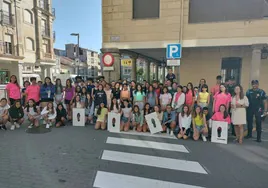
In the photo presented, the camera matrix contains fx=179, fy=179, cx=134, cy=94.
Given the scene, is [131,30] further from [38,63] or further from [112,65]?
[38,63]

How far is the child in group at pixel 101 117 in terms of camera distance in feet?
21.2

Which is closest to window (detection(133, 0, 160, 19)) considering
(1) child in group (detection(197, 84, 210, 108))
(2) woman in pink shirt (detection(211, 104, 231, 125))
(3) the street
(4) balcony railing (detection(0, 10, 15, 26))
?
(1) child in group (detection(197, 84, 210, 108))

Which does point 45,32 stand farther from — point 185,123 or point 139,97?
point 185,123

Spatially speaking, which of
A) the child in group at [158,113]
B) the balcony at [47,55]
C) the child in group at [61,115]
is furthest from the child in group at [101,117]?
the balcony at [47,55]

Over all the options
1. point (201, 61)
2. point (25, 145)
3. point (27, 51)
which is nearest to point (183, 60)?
point (201, 61)

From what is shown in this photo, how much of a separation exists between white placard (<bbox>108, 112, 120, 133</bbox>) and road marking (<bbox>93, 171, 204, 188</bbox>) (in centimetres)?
282

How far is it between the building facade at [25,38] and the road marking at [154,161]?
847 inches

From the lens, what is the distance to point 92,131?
6164 mm

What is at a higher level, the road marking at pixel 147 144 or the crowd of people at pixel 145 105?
the crowd of people at pixel 145 105

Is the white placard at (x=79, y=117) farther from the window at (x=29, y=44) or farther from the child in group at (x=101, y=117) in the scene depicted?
the window at (x=29, y=44)

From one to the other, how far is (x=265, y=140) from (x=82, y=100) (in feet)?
21.1

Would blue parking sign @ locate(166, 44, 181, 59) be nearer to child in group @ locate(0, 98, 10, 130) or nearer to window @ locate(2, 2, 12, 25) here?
child in group @ locate(0, 98, 10, 130)

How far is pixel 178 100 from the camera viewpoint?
630 cm

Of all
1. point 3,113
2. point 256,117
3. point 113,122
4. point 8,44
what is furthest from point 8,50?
point 256,117
